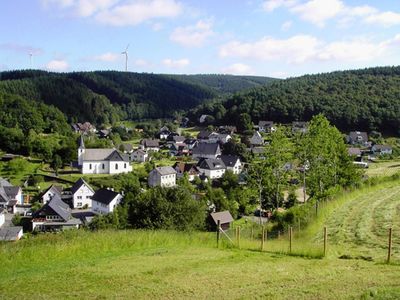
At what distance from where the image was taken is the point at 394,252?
10664 mm

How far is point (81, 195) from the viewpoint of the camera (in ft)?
163

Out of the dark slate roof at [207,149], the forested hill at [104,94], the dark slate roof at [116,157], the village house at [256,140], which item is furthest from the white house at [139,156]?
the forested hill at [104,94]

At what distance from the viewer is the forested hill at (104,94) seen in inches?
5300

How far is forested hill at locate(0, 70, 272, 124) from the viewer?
13462 cm

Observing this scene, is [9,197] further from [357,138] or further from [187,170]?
[357,138]

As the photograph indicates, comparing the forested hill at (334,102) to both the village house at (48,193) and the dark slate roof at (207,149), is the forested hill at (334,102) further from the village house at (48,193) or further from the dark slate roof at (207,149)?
the village house at (48,193)

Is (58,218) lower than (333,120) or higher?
lower

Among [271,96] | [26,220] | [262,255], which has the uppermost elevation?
[271,96]

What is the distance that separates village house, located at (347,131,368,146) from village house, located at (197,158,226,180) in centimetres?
3547

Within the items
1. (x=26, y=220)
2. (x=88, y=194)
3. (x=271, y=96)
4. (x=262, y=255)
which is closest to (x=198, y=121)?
(x=271, y=96)

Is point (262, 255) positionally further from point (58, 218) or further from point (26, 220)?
point (26, 220)

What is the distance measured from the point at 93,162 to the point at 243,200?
2857cm

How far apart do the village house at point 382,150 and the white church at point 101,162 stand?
143 ft

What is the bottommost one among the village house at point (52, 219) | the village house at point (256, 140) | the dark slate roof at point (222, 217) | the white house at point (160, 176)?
the village house at point (52, 219)
